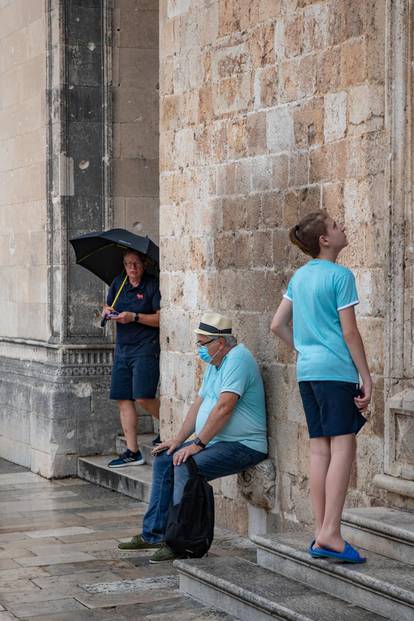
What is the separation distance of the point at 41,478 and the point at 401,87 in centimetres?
570

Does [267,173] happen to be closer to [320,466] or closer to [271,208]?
[271,208]

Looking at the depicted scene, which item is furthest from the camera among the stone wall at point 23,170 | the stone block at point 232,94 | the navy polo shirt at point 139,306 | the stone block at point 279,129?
the stone wall at point 23,170

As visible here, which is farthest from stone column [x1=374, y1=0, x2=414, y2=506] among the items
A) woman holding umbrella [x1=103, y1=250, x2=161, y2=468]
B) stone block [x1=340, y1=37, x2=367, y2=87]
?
woman holding umbrella [x1=103, y1=250, x2=161, y2=468]

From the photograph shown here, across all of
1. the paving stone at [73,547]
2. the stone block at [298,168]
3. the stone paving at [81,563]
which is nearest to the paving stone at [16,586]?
the stone paving at [81,563]

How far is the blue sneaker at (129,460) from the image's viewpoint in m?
10.6

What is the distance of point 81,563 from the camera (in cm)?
777

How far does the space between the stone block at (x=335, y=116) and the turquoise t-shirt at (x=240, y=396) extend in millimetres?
1390

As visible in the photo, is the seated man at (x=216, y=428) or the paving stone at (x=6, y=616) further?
the seated man at (x=216, y=428)

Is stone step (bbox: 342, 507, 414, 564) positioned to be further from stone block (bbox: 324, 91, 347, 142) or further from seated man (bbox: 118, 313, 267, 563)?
stone block (bbox: 324, 91, 347, 142)

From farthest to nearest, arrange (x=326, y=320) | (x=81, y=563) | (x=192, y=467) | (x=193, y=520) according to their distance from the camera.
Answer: (x=81, y=563) → (x=192, y=467) → (x=193, y=520) → (x=326, y=320)

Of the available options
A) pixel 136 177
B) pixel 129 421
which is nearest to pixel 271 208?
pixel 129 421

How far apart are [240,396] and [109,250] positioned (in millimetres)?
2886

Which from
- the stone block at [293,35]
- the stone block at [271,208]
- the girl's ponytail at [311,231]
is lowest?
the girl's ponytail at [311,231]

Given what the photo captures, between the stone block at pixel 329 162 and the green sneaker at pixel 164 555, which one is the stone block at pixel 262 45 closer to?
the stone block at pixel 329 162
